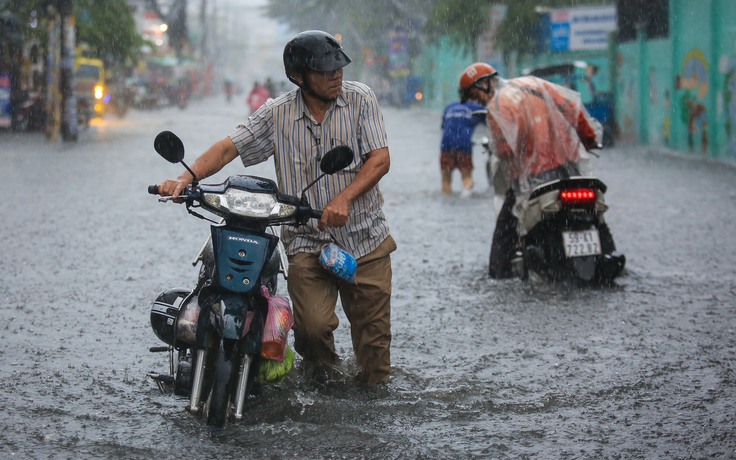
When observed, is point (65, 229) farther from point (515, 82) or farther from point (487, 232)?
point (515, 82)

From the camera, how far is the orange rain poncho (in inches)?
320

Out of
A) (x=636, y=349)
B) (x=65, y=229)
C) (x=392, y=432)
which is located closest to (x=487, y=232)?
(x=65, y=229)

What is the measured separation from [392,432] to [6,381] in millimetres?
1978

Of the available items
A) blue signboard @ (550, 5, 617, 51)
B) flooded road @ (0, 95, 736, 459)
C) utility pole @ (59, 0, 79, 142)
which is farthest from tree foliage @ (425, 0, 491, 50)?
flooded road @ (0, 95, 736, 459)

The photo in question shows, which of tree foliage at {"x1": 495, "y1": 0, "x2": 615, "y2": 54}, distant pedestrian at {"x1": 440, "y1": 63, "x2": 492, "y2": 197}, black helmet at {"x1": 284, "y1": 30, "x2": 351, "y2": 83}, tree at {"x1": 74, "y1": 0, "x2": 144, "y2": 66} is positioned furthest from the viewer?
tree foliage at {"x1": 495, "y1": 0, "x2": 615, "y2": 54}

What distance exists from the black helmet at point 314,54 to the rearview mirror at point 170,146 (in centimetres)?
59

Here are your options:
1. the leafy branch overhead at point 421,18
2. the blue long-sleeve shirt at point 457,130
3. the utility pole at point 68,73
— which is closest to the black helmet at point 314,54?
the blue long-sleeve shirt at point 457,130

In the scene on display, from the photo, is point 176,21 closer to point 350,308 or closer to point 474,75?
point 474,75

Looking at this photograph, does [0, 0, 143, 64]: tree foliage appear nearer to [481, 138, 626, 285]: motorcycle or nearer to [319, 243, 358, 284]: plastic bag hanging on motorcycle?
[481, 138, 626, 285]: motorcycle

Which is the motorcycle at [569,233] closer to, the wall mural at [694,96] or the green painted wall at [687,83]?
the green painted wall at [687,83]

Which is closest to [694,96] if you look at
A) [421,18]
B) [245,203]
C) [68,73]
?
[68,73]

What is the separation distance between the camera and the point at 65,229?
38.4 feet

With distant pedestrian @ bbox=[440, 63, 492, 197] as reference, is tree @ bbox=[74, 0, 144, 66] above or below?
above

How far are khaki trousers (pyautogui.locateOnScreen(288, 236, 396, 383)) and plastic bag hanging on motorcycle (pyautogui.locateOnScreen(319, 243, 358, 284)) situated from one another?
0.25 m
